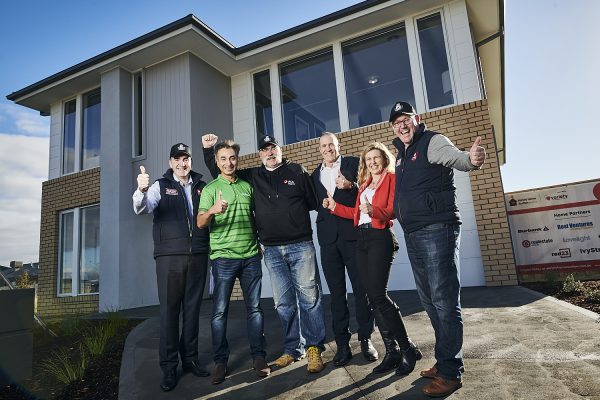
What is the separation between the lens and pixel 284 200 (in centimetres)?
315

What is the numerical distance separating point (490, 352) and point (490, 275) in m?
3.58

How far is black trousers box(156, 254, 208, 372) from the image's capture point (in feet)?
10.0

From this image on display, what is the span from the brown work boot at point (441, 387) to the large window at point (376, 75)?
5.80 metres

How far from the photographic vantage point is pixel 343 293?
3.11m

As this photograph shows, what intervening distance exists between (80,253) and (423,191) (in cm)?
916

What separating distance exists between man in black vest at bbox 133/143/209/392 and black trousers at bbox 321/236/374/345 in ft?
3.65

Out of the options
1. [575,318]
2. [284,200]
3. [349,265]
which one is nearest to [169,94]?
[284,200]

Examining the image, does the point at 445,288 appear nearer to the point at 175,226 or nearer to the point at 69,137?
the point at 175,226

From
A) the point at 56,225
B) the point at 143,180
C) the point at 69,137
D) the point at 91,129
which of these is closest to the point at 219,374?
the point at 143,180

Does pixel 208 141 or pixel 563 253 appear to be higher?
pixel 208 141

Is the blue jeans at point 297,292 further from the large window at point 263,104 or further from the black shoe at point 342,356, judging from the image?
the large window at point 263,104

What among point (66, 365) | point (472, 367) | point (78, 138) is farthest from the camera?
point (78, 138)

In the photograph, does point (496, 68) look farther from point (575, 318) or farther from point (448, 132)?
point (575, 318)

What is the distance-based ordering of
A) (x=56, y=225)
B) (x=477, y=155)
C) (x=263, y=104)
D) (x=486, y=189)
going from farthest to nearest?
(x=56, y=225) < (x=263, y=104) < (x=486, y=189) < (x=477, y=155)
